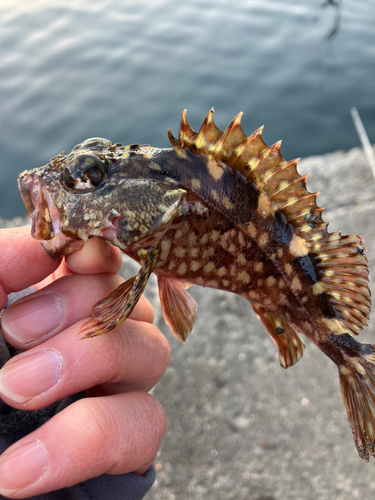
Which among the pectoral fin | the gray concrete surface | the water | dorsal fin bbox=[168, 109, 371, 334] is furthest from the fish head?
the water

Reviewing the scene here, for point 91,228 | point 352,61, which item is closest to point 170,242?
point 91,228

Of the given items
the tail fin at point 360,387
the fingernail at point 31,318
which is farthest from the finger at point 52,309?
the tail fin at point 360,387

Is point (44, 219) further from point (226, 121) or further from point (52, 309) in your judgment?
point (226, 121)

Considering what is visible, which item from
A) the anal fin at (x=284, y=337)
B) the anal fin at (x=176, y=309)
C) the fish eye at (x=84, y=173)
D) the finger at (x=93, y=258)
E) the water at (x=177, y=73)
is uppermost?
the water at (x=177, y=73)

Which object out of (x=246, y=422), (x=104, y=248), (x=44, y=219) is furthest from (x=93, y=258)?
(x=246, y=422)

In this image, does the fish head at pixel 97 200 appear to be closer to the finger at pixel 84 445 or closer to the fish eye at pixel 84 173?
the fish eye at pixel 84 173

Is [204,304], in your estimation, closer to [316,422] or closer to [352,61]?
[316,422]
